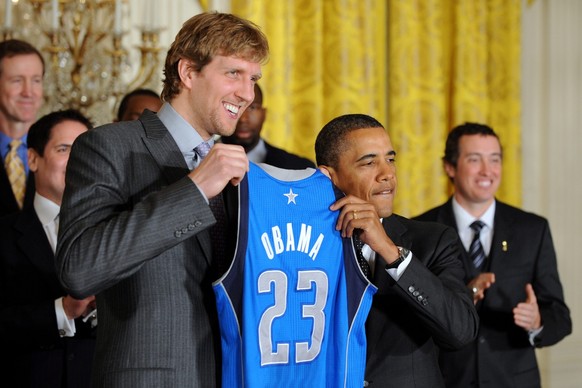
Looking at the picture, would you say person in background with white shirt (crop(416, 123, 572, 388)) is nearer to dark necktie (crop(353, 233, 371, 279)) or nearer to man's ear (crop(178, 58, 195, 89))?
dark necktie (crop(353, 233, 371, 279))

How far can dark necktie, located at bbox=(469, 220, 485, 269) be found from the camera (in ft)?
11.2

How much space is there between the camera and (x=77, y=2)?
4141mm

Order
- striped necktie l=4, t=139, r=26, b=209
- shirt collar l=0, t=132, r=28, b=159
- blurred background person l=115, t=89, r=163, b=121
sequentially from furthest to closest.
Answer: blurred background person l=115, t=89, r=163, b=121, shirt collar l=0, t=132, r=28, b=159, striped necktie l=4, t=139, r=26, b=209

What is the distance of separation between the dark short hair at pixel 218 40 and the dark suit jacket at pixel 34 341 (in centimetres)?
106

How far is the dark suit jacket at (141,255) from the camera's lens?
1.81 metres

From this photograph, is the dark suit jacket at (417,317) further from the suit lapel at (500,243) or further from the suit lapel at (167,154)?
the suit lapel at (500,243)

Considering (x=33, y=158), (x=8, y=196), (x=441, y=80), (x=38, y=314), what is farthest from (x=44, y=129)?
(x=441, y=80)

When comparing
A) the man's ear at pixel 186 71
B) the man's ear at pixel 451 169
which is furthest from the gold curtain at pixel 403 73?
the man's ear at pixel 186 71

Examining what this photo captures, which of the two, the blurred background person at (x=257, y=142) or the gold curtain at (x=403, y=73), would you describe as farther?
the gold curtain at (x=403, y=73)

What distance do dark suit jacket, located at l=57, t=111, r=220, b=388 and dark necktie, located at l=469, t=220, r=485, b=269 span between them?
1.64 m

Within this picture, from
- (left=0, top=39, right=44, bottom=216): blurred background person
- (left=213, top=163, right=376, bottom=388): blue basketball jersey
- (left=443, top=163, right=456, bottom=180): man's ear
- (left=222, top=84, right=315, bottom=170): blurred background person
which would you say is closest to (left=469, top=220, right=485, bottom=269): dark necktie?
(left=443, top=163, right=456, bottom=180): man's ear

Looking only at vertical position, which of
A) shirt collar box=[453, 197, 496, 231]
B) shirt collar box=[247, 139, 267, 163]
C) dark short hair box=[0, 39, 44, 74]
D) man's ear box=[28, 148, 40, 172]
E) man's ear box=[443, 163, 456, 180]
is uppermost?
dark short hair box=[0, 39, 44, 74]

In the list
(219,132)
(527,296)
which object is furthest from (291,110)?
(219,132)

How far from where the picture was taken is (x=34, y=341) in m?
2.76
